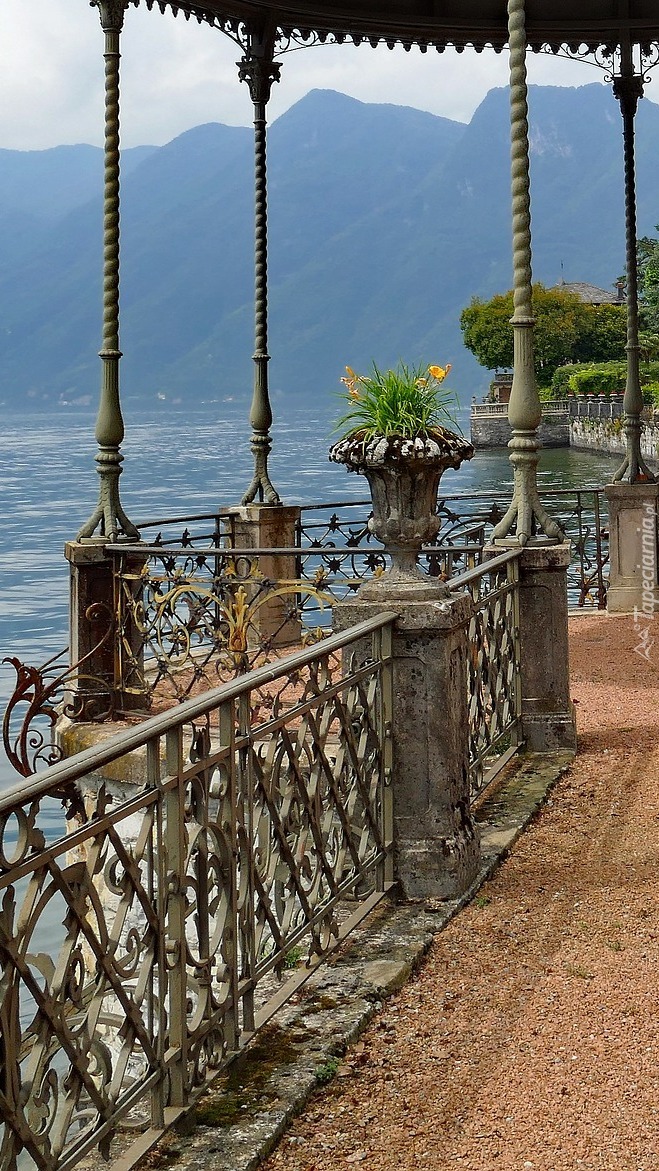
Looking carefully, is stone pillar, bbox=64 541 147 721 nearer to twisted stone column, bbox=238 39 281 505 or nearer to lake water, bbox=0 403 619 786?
twisted stone column, bbox=238 39 281 505

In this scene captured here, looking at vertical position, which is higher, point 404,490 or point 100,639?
point 404,490

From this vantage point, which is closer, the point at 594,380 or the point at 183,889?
the point at 183,889

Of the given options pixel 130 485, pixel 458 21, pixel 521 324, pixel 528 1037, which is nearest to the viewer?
pixel 528 1037

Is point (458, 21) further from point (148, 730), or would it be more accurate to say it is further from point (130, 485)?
point (130, 485)

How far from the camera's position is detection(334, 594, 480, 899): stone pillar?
498 cm

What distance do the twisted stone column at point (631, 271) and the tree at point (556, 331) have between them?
8587 cm

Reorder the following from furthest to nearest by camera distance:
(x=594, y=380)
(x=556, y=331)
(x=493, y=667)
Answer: (x=556, y=331) < (x=594, y=380) < (x=493, y=667)

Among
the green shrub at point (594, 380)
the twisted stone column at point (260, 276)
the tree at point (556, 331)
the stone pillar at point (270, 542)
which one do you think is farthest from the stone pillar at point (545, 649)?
the tree at point (556, 331)

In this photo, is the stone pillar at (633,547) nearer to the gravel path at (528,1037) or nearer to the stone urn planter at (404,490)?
the gravel path at (528,1037)

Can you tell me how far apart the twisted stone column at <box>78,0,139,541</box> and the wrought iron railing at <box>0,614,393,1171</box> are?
177 inches

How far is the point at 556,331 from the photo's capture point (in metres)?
99.6

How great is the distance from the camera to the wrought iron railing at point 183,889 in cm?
258

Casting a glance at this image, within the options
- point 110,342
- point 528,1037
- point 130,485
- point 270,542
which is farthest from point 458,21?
point 130,485

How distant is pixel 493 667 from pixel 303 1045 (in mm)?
3188
